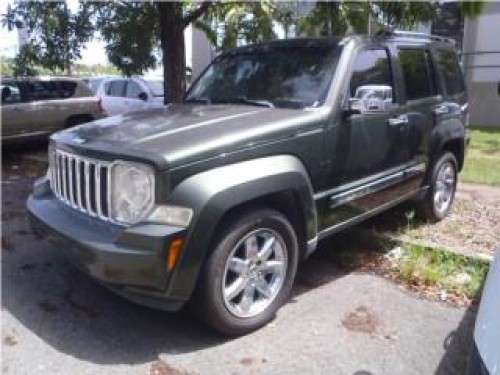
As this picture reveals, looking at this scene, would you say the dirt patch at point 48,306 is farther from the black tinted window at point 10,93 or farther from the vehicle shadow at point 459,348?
the black tinted window at point 10,93

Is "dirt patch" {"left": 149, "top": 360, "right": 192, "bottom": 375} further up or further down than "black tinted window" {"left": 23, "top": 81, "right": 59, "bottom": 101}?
further down

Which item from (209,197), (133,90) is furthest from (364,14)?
(133,90)

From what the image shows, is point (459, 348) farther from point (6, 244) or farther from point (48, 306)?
point (6, 244)

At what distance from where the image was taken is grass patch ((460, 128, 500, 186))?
8695 millimetres

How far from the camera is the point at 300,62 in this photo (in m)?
4.87

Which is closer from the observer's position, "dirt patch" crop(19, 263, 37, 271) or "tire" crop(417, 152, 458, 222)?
"dirt patch" crop(19, 263, 37, 271)

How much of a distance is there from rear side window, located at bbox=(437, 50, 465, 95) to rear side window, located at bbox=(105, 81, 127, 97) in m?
9.63

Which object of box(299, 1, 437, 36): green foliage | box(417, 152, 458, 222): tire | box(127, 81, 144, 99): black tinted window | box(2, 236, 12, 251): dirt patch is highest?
box(299, 1, 437, 36): green foliage

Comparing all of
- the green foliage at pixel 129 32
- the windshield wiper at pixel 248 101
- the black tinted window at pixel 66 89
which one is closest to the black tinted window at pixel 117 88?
the black tinted window at pixel 66 89

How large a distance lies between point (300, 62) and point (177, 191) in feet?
6.20

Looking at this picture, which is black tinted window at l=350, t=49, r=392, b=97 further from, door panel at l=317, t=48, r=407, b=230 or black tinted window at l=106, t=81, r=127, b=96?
black tinted window at l=106, t=81, r=127, b=96

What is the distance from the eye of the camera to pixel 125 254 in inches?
136

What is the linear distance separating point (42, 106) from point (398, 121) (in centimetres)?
788

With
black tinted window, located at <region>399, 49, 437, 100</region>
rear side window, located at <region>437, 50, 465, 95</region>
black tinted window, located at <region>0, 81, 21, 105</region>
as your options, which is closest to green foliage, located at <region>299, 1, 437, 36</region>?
rear side window, located at <region>437, 50, 465, 95</region>
